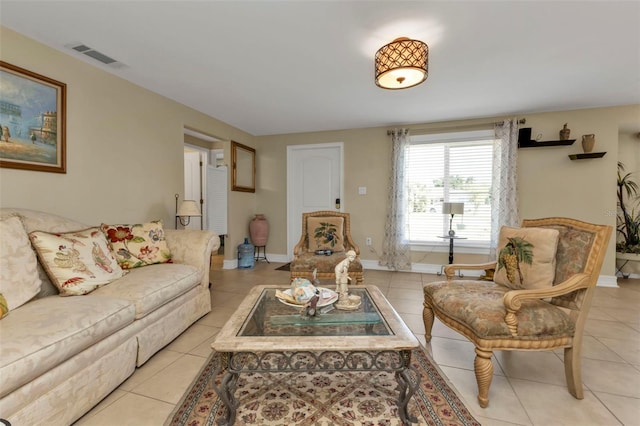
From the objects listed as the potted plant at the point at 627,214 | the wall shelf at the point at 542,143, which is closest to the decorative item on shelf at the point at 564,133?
the wall shelf at the point at 542,143

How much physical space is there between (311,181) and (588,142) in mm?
3767

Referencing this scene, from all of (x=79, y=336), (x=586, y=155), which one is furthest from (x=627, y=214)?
(x=79, y=336)

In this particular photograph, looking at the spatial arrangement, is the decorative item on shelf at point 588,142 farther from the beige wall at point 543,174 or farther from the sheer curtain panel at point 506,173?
the sheer curtain panel at point 506,173

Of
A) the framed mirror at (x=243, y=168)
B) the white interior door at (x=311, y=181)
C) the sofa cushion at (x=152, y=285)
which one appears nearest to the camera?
the sofa cushion at (x=152, y=285)

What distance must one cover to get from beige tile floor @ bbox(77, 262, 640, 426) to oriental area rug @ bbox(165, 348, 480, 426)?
0.10 meters

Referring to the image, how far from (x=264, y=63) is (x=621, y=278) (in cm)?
532

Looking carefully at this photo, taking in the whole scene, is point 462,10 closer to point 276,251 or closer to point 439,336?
point 439,336

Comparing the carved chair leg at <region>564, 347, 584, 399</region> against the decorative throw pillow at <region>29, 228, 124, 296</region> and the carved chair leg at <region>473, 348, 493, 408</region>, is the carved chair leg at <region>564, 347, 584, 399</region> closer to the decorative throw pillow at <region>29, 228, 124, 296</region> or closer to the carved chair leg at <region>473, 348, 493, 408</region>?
the carved chair leg at <region>473, 348, 493, 408</region>

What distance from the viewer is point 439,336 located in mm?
2137

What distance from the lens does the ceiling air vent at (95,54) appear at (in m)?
2.09

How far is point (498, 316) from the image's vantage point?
1416 millimetres

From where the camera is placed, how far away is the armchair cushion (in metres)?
1.38

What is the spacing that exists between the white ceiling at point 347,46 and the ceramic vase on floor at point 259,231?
203 centimetres

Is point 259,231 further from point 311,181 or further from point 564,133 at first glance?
point 564,133
